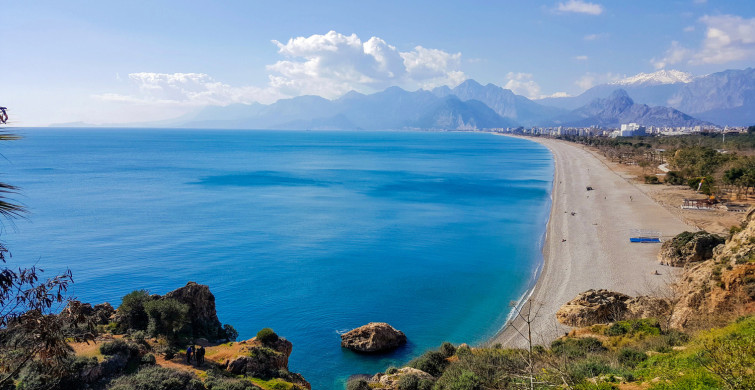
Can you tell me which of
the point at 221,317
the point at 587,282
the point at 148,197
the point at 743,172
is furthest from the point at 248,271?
the point at 743,172

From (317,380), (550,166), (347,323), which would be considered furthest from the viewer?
Result: (550,166)

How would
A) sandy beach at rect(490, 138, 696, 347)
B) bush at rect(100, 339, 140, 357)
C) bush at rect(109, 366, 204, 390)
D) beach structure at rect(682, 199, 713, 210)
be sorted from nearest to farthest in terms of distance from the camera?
bush at rect(109, 366, 204, 390)
bush at rect(100, 339, 140, 357)
sandy beach at rect(490, 138, 696, 347)
beach structure at rect(682, 199, 713, 210)

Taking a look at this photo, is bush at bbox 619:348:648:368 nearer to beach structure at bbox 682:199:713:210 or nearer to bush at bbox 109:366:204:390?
bush at bbox 109:366:204:390

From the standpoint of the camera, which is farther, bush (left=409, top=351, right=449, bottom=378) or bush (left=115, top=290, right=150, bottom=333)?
bush (left=115, top=290, right=150, bottom=333)

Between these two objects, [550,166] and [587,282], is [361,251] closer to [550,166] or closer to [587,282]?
[587,282]

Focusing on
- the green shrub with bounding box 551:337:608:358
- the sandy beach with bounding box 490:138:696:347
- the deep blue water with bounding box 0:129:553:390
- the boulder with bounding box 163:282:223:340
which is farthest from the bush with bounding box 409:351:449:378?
the boulder with bounding box 163:282:223:340

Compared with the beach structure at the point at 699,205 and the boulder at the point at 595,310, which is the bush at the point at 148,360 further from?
the beach structure at the point at 699,205

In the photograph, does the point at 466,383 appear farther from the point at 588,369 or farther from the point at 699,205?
the point at 699,205

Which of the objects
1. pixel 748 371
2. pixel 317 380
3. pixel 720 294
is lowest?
pixel 317 380
